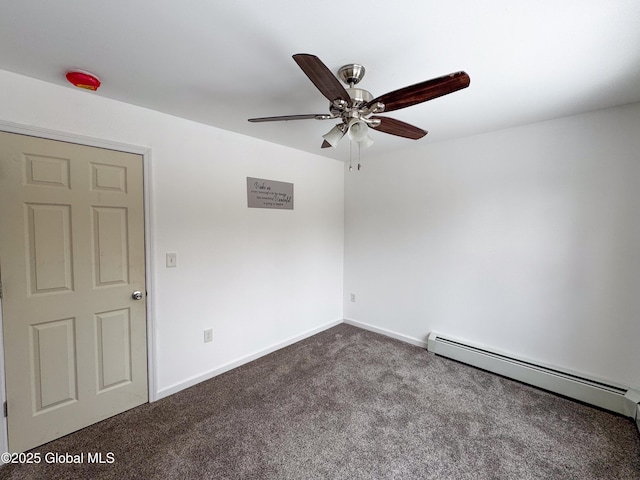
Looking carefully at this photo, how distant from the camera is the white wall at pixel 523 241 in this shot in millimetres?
1999

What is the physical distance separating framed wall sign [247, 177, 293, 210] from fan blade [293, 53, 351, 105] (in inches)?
60.4

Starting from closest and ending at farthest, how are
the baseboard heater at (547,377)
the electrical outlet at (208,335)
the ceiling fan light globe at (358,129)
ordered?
the ceiling fan light globe at (358,129)
the baseboard heater at (547,377)
the electrical outlet at (208,335)

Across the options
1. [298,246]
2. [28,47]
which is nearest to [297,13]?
[28,47]

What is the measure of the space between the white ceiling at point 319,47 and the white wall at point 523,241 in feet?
1.44

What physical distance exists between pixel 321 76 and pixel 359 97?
350 millimetres

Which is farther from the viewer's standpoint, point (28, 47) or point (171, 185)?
point (171, 185)

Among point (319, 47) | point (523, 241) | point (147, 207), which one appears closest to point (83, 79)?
point (147, 207)

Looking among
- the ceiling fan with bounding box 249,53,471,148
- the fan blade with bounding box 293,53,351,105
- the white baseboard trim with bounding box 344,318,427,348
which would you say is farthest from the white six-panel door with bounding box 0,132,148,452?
the white baseboard trim with bounding box 344,318,427,348

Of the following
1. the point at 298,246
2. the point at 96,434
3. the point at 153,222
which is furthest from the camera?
the point at 298,246

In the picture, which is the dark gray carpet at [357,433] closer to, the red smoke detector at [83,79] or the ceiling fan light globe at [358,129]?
the ceiling fan light globe at [358,129]

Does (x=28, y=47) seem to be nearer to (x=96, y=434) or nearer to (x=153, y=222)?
(x=153, y=222)

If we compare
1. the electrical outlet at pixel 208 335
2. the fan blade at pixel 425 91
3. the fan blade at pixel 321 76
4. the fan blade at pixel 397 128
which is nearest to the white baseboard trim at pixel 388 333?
the electrical outlet at pixel 208 335

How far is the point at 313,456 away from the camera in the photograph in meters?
1.61

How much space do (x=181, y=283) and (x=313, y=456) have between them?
1.62 meters
